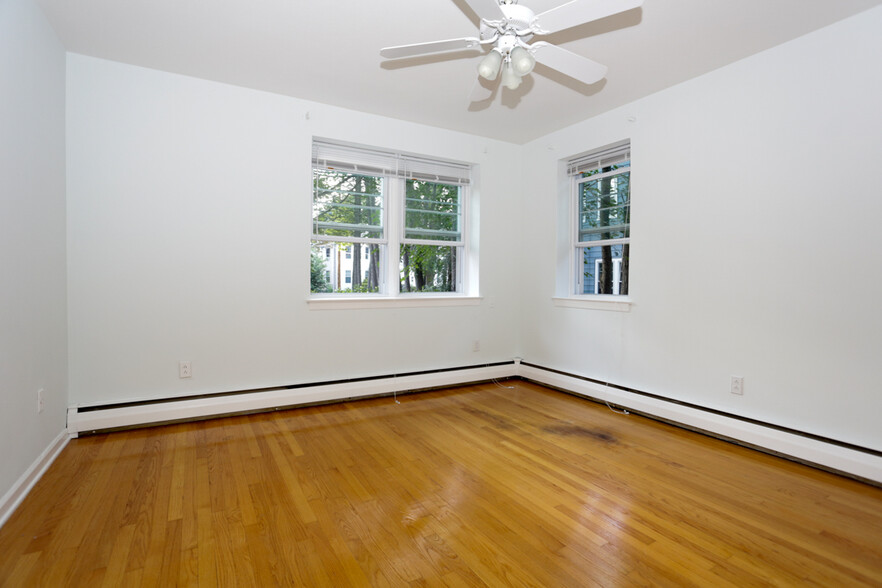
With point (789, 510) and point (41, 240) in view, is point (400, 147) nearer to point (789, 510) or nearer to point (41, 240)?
point (41, 240)

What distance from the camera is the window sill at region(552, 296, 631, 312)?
11.9ft

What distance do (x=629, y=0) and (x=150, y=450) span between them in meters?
3.38

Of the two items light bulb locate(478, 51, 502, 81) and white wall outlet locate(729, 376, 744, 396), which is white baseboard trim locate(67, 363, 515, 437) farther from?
light bulb locate(478, 51, 502, 81)

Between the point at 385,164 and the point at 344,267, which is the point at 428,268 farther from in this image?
the point at 385,164

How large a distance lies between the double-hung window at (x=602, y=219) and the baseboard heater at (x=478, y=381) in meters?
0.93

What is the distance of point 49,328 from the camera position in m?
2.49

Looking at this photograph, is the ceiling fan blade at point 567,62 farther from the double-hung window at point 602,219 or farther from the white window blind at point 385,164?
the white window blind at point 385,164

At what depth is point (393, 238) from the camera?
4125mm

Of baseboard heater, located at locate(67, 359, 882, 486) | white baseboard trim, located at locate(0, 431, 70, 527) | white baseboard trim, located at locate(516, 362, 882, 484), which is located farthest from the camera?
baseboard heater, located at locate(67, 359, 882, 486)

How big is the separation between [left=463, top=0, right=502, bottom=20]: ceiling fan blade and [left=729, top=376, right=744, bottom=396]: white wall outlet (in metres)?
2.67

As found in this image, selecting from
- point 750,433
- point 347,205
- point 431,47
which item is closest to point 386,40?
point 431,47

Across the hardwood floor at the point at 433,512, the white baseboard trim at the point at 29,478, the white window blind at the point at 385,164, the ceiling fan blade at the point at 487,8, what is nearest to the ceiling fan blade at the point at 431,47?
the ceiling fan blade at the point at 487,8

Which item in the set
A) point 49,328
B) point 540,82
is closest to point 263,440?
point 49,328

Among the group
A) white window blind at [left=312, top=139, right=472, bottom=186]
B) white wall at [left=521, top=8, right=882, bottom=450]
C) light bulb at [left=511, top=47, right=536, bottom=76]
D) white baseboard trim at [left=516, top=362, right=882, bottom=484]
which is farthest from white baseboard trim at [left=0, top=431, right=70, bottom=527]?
white wall at [left=521, top=8, right=882, bottom=450]
